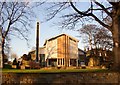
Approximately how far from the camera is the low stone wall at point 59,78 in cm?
2169

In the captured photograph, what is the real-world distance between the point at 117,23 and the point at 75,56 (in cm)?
5125

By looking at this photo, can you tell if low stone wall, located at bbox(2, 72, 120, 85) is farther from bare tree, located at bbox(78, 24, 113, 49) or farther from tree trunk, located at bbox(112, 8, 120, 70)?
bare tree, located at bbox(78, 24, 113, 49)

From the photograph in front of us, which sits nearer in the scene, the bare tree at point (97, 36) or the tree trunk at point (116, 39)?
the tree trunk at point (116, 39)

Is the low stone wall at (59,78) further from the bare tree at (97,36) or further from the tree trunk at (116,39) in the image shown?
the bare tree at (97,36)

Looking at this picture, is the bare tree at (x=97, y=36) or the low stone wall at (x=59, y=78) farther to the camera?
the bare tree at (x=97, y=36)

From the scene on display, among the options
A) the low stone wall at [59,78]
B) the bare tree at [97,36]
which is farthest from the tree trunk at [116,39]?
the bare tree at [97,36]

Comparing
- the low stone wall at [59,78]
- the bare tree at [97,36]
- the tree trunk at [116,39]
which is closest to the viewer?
the low stone wall at [59,78]

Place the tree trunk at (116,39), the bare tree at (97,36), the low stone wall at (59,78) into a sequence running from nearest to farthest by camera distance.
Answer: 1. the low stone wall at (59,78)
2. the tree trunk at (116,39)
3. the bare tree at (97,36)

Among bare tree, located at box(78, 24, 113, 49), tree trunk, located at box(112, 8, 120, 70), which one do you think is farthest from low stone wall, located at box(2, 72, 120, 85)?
bare tree, located at box(78, 24, 113, 49)

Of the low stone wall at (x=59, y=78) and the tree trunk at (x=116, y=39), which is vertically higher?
the tree trunk at (x=116, y=39)

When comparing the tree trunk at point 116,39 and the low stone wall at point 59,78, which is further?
the tree trunk at point 116,39

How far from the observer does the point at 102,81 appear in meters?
22.0

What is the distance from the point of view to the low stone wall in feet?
71.2

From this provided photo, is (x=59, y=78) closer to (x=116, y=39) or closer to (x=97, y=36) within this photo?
(x=116, y=39)
